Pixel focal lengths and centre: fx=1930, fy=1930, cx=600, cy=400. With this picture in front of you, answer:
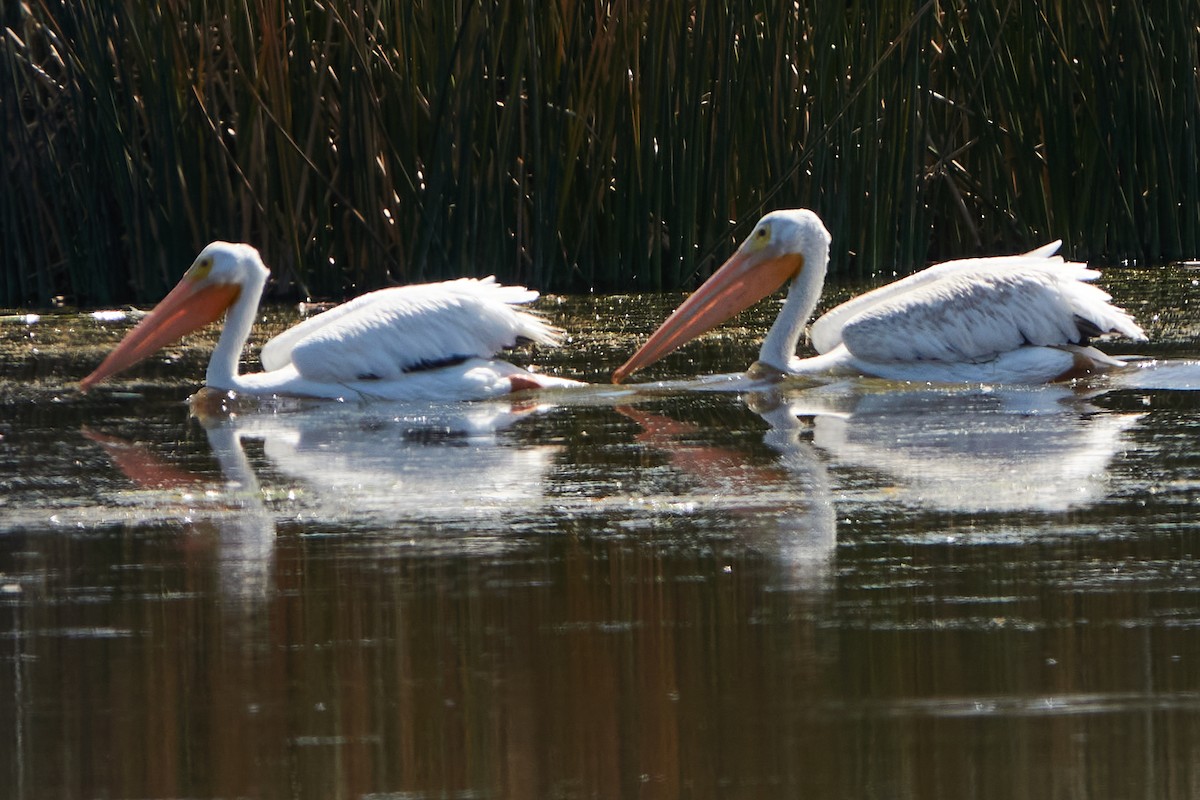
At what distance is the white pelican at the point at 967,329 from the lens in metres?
7.34

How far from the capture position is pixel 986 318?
24.3 feet

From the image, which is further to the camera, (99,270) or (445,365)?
(99,270)

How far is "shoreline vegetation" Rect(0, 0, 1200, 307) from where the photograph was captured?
10.1m

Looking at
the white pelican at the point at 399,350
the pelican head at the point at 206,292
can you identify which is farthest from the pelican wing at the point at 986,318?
the pelican head at the point at 206,292

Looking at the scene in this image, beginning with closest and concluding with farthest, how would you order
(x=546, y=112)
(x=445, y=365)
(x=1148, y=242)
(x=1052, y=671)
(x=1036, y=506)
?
(x=1052, y=671) < (x=1036, y=506) < (x=445, y=365) < (x=546, y=112) < (x=1148, y=242)

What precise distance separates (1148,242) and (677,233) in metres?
3.20

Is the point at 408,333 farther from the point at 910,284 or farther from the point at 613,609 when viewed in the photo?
the point at 613,609

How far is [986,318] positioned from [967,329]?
84mm

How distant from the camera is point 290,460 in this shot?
5664 millimetres

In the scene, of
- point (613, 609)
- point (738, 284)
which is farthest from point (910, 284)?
point (613, 609)

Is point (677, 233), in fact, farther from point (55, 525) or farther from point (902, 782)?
point (902, 782)

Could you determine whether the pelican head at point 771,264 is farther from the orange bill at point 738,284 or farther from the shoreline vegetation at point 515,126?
the shoreline vegetation at point 515,126

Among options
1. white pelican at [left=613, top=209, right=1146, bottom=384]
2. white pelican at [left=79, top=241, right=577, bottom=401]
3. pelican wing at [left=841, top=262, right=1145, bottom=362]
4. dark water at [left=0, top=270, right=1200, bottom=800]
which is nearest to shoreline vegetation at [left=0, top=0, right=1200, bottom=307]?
white pelican at [left=79, top=241, right=577, bottom=401]

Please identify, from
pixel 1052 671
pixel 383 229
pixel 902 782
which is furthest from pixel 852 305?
pixel 902 782
